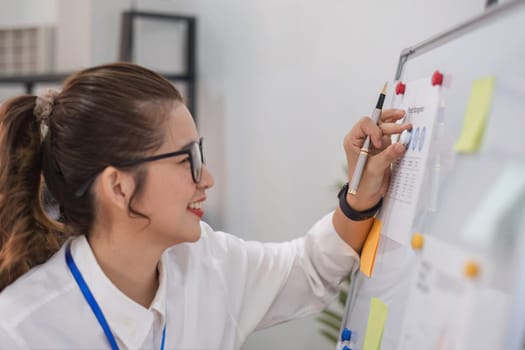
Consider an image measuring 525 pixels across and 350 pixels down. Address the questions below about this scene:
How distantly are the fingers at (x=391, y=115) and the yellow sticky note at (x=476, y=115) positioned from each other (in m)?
0.24

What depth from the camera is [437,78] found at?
893mm

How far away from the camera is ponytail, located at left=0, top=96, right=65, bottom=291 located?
110 centimetres

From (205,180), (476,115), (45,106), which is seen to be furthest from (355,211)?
(45,106)

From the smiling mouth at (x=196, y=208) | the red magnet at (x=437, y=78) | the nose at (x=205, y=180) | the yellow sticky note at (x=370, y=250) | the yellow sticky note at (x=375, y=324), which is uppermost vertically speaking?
the red magnet at (x=437, y=78)

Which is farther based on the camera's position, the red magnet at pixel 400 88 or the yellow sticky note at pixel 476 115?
the red magnet at pixel 400 88

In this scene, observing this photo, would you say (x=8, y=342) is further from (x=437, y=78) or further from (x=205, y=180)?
(x=437, y=78)

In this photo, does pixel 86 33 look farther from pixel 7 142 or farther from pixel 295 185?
pixel 7 142

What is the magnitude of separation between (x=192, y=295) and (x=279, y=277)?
0.63 ft

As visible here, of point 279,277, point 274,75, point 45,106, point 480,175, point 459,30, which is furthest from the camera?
point 274,75

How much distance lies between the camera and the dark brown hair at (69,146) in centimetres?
103

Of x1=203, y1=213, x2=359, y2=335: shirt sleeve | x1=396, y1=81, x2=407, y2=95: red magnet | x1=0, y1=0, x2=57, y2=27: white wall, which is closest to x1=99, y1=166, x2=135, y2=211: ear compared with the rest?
x1=203, y1=213, x2=359, y2=335: shirt sleeve

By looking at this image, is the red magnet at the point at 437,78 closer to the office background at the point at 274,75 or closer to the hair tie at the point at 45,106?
the office background at the point at 274,75

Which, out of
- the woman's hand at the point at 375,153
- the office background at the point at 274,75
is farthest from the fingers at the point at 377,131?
the office background at the point at 274,75

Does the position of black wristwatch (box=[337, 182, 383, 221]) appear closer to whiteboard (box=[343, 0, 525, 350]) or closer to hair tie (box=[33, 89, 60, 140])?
whiteboard (box=[343, 0, 525, 350])
